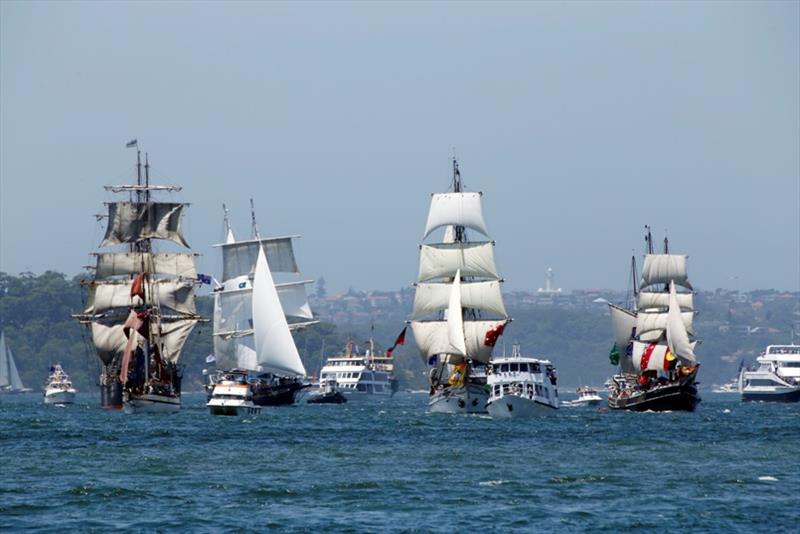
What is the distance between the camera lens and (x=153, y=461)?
75938mm

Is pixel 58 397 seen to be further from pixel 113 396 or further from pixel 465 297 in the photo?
pixel 465 297

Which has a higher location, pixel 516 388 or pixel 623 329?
pixel 623 329

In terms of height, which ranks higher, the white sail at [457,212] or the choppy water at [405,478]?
the white sail at [457,212]

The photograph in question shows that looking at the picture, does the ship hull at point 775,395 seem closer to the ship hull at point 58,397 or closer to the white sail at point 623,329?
the white sail at point 623,329

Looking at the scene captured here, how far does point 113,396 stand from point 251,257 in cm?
2960

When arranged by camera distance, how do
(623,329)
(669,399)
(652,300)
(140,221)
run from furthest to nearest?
(140,221) → (623,329) → (652,300) → (669,399)

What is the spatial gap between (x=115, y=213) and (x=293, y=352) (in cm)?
→ 2797

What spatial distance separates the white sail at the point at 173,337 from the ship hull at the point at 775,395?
6563cm

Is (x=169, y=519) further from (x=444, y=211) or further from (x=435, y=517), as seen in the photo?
(x=444, y=211)

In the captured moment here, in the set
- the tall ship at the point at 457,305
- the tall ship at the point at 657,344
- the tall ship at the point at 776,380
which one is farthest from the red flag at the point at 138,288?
the tall ship at the point at 776,380

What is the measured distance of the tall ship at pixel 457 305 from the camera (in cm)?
13162

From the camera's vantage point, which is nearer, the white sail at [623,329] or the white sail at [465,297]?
the white sail at [465,297]

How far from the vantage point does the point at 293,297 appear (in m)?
184

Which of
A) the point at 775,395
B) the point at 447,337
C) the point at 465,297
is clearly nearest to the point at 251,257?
the point at 465,297
